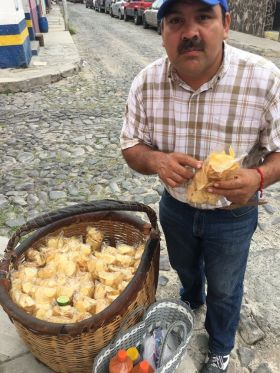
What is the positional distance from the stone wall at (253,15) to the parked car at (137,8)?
4.73 m

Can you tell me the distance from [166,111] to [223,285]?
3.42ft

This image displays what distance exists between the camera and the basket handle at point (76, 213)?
7.91 ft

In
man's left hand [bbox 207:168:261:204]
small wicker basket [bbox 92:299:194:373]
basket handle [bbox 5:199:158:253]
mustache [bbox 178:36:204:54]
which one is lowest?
small wicker basket [bbox 92:299:194:373]

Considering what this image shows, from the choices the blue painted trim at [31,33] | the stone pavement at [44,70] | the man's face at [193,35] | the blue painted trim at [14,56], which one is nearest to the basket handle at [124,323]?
the man's face at [193,35]

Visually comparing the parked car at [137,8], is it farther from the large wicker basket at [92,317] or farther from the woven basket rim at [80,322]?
the woven basket rim at [80,322]

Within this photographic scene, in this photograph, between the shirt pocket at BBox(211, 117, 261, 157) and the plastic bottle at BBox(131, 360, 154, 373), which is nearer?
the shirt pocket at BBox(211, 117, 261, 157)

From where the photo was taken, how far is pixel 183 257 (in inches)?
95.9

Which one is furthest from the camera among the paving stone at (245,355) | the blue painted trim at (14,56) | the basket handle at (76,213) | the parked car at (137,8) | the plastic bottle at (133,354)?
the parked car at (137,8)

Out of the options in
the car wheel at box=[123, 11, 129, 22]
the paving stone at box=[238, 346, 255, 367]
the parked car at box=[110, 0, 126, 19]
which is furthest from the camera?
the parked car at box=[110, 0, 126, 19]

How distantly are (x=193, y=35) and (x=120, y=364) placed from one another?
1.63m

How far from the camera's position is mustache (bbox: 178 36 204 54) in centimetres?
167

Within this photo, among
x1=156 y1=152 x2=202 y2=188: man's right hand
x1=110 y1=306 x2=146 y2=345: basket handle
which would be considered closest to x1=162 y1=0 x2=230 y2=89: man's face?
x1=156 y1=152 x2=202 y2=188: man's right hand

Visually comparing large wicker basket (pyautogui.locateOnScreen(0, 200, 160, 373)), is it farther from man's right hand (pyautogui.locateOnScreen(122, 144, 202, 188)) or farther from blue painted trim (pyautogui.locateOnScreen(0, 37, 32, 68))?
blue painted trim (pyautogui.locateOnScreen(0, 37, 32, 68))

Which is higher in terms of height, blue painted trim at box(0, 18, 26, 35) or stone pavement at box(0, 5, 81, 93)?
blue painted trim at box(0, 18, 26, 35)
